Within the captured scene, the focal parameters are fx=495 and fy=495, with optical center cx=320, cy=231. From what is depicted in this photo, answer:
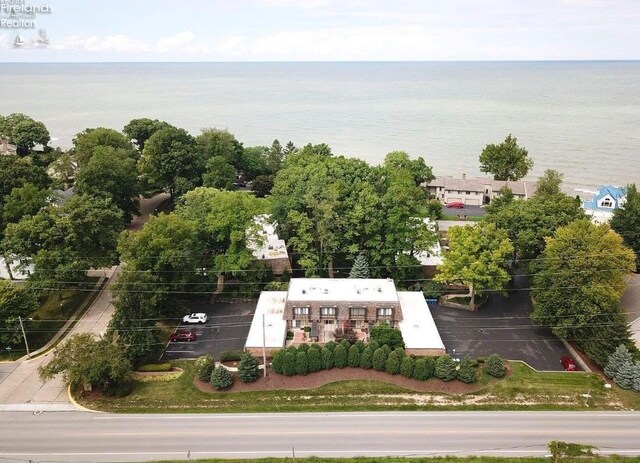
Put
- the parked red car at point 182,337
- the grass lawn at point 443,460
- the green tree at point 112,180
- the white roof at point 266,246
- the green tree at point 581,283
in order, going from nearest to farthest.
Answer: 1. the grass lawn at point 443,460
2. the green tree at point 581,283
3. the parked red car at point 182,337
4. the white roof at point 266,246
5. the green tree at point 112,180

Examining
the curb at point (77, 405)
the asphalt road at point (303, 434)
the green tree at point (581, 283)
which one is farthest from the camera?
the green tree at point (581, 283)

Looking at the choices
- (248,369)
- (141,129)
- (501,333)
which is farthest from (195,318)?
(141,129)

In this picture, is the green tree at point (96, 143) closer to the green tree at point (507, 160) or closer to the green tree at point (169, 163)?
the green tree at point (169, 163)

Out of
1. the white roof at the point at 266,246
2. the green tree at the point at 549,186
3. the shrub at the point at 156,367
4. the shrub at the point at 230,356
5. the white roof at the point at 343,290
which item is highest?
the green tree at the point at 549,186

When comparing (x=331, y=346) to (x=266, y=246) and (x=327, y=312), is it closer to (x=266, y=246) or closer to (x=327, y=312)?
(x=327, y=312)

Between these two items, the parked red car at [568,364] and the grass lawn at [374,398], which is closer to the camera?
the grass lawn at [374,398]

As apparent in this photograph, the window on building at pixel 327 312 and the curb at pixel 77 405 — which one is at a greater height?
the window on building at pixel 327 312

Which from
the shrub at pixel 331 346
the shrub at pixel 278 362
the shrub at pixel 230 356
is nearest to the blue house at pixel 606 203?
the shrub at pixel 331 346
